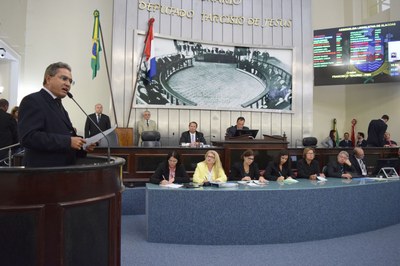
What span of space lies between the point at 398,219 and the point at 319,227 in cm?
154

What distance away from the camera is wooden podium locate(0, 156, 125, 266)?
132 cm

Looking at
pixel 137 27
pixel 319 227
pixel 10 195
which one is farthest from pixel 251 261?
pixel 137 27

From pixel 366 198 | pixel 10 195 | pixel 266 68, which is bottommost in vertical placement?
pixel 366 198

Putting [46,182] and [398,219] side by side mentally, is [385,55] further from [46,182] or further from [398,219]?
[46,182]

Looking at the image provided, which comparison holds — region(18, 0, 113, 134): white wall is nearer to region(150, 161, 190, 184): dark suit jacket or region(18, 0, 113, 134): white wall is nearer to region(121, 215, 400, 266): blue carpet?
region(150, 161, 190, 184): dark suit jacket

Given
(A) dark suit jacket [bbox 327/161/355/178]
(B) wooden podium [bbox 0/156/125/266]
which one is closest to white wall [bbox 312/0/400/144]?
(A) dark suit jacket [bbox 327/161/355/178]

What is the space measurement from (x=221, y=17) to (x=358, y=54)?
3.41 meters

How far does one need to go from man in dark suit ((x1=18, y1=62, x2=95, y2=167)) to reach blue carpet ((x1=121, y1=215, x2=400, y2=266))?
1.36 m

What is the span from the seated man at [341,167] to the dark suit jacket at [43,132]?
3788 millimetres

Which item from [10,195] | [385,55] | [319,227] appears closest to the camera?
[10,195]

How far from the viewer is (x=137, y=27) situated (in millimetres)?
6801

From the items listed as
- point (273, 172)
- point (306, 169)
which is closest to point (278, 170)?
point (273, 172)

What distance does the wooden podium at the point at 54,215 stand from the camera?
51.8 inches

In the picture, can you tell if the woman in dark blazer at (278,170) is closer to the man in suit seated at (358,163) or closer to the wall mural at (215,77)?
the man in suit seated at (358,163)
